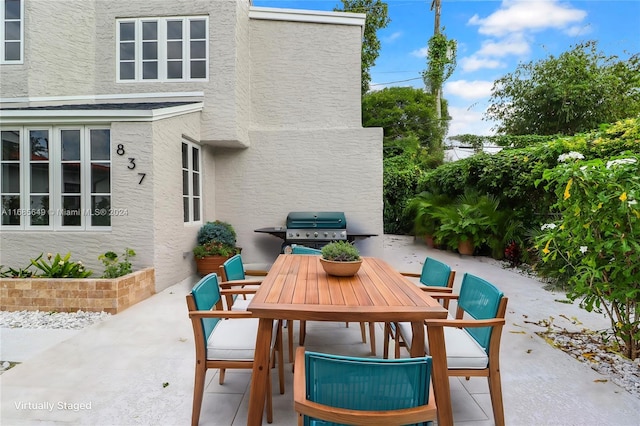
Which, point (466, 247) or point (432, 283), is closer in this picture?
point (432, 283)

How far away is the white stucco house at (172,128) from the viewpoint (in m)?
5.03

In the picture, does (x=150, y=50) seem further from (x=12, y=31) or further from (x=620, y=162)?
(x=620, y=162)

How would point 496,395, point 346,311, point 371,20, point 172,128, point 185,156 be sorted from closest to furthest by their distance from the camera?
1. point 346,311
2. point 496,395
3. point 172,128
4. point 185,156
5. point 371,20

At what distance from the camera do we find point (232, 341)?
2.13 m

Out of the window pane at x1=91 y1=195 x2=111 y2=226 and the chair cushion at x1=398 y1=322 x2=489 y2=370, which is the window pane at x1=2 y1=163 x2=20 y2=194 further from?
the chair cushion at x1=398 y1=322 x2=489 y2=370

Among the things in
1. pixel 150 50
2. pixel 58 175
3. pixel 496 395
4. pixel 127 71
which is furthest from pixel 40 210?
pixel 496 395

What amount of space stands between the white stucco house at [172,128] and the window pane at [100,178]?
0.07 feet

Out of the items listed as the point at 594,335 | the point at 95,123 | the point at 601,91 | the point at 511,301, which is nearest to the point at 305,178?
the point at 95,123

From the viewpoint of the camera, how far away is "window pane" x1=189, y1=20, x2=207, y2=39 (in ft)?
21.6

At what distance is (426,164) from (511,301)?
11.5m

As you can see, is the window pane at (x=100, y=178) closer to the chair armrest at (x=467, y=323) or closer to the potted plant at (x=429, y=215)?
the chair armrest at (x=467, y=323)

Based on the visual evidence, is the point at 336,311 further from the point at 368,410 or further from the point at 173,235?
the point at 173,235

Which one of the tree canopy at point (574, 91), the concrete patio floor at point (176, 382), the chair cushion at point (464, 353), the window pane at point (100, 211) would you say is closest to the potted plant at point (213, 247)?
the window pane at point (100, 211)

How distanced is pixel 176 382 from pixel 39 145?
15.9 ft
